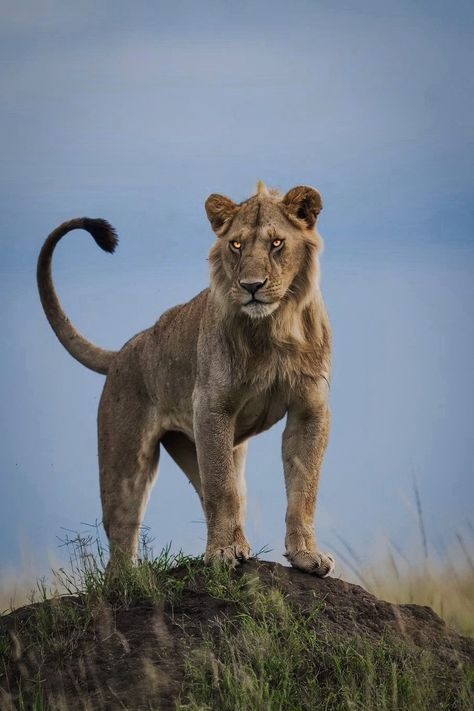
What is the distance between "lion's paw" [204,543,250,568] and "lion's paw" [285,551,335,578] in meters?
0.28

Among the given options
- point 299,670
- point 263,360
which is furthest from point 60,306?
point 299,670

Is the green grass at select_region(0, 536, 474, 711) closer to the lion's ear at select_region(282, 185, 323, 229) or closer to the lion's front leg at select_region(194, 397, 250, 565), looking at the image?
the lion's front leg at select_region(194, 397, 250, 565)

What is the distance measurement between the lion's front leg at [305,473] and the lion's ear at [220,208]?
1.14 metres

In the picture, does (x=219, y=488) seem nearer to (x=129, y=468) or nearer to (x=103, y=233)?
(x=129, y=468)

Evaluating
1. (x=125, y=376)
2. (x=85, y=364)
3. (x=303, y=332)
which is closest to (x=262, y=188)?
(x=303, y=332)

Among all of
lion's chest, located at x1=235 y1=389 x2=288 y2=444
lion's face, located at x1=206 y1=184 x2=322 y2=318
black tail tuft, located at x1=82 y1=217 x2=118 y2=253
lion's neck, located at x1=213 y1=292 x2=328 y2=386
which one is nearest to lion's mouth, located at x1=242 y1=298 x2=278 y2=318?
lion's face, located at x1=206 y1=184 x2=322 y2=318

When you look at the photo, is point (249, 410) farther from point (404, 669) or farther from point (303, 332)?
point (404, 669)

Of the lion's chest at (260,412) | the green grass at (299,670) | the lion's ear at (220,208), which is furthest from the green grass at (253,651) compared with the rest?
the lion's ear at (220,208)

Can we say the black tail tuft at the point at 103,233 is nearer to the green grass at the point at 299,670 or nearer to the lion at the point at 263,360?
the lion at the point at 263,360

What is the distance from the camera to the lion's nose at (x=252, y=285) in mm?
6977

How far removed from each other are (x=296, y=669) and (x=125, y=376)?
3.38 m

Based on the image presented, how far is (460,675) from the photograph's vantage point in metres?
6.41

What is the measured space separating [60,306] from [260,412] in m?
2.75

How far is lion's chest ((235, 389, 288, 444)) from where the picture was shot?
7.51 meters
